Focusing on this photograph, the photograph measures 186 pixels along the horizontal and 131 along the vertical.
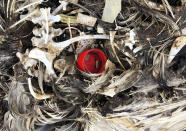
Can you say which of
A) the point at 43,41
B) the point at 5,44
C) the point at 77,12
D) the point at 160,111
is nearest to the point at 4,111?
the point at 5,44

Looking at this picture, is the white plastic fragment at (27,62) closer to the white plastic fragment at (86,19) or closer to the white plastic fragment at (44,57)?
the white plastic fragment at (44,57)

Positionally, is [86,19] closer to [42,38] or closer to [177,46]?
[42,38]

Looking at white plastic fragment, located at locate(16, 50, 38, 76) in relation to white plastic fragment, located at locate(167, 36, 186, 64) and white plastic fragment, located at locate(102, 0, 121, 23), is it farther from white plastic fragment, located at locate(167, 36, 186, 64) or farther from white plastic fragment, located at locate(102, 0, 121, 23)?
white plastic fragment, located at locate(167, 36, 186, 64)

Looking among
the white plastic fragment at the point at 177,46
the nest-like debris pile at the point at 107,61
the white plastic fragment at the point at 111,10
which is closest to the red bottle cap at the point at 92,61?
the nest-like debris pile at the point at 107,61

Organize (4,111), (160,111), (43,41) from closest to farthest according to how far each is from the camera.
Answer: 1. (43,41)
2. (160,111)
3. (4,111)

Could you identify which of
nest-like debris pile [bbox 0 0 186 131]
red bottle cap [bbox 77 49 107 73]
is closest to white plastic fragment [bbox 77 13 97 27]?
nest-like debris pile [bbox 0 0 186 131]

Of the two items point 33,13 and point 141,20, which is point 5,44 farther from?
point 141,20

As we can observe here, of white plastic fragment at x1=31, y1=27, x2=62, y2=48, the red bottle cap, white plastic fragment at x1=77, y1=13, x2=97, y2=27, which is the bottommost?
the red bottle cap

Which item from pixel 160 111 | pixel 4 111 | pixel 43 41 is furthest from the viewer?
pixel 4 111
